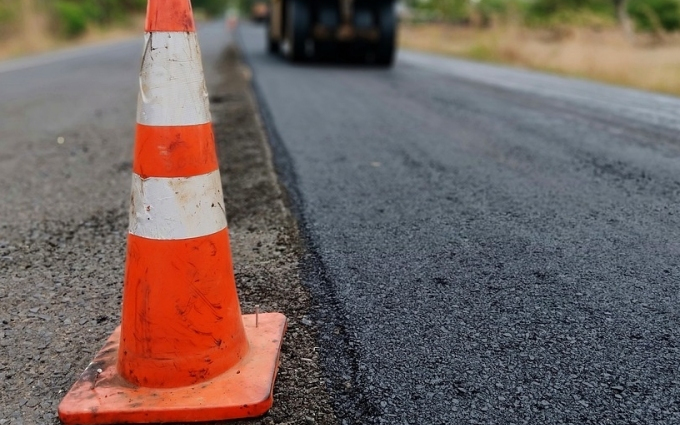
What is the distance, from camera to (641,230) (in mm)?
2604

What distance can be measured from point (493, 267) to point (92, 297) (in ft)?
4.77

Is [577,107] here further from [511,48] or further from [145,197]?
[511,48]

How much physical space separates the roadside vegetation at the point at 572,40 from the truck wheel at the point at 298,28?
5.18 meters

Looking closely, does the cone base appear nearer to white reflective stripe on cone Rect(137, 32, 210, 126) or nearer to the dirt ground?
the dirt ground

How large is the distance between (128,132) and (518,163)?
3.20 m

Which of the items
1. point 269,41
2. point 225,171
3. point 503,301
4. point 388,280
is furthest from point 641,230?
point 269,41

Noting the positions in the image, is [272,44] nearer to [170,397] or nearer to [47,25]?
[47,25]

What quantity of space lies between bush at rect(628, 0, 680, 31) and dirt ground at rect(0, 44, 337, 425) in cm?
3249

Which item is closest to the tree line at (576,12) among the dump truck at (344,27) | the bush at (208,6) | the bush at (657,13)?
the bush at (657,13)

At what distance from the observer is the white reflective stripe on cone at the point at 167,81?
154cm

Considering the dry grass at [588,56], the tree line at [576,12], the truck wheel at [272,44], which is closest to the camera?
the dry grass at [588,56]

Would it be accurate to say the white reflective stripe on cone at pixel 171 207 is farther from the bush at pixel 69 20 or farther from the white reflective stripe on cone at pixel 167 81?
the bush at pixel 69 20

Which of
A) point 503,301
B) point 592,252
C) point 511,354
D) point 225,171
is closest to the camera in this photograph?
point 511,354

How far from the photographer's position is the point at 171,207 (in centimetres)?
156
